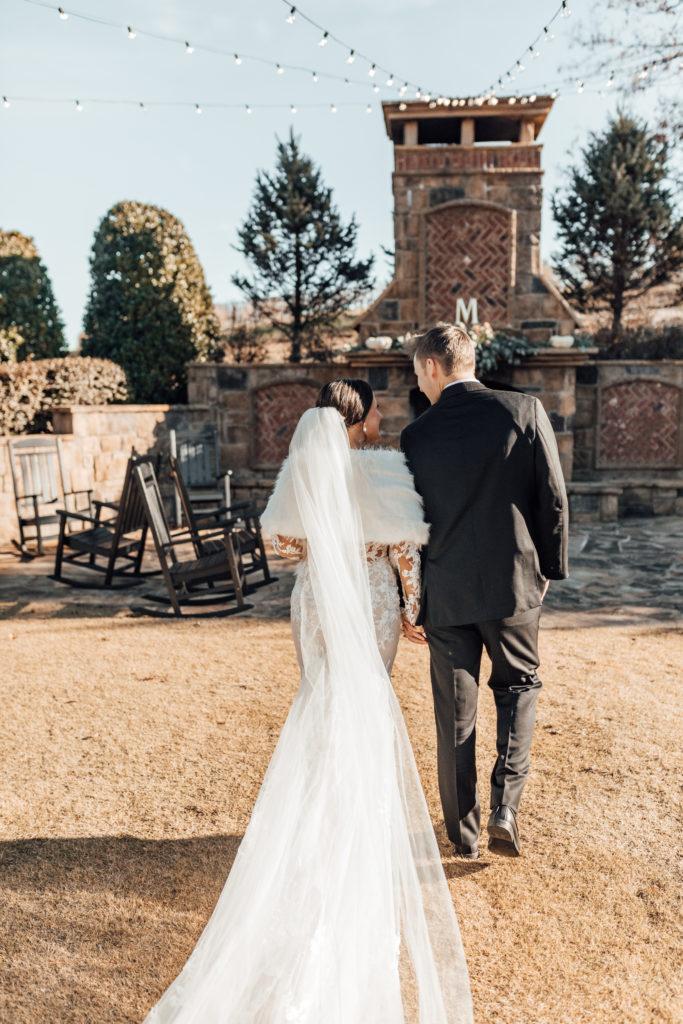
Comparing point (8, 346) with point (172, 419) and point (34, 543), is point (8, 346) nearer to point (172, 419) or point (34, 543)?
point (172, 419)

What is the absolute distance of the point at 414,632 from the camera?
9.18 ft

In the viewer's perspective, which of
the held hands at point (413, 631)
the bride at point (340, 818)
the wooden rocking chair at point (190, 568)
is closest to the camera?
the bride at point (340, 818)

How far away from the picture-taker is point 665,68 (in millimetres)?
11094

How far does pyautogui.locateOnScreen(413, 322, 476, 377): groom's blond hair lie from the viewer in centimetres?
271

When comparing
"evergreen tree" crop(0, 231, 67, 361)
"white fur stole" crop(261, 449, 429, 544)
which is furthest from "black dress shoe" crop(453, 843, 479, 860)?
"evergreen tree" crop(0, 231, 67, 361)

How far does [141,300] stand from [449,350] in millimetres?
10885

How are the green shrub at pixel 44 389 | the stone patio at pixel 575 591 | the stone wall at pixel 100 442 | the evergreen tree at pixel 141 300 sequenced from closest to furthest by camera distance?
the stone patio at pixel 575 591 → the stone wall at pixel 100 442 → the green shrub at pixel 44 389 → the evergreen tree at pixel 141 300

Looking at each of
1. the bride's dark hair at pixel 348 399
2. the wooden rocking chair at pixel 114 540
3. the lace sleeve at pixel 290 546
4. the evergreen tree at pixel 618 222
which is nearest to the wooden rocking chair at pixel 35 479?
the wooden rocking chair at pixel 114 540

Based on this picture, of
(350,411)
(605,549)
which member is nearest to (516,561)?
(350,411)

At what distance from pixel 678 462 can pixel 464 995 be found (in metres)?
11.3

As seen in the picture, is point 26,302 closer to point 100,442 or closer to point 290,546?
point 100,442

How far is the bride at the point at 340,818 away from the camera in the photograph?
1.92 metres

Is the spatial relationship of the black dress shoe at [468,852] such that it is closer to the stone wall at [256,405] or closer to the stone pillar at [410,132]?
the stone wall at [256,405]

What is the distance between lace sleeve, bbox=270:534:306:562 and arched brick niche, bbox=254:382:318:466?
9.63 metres
